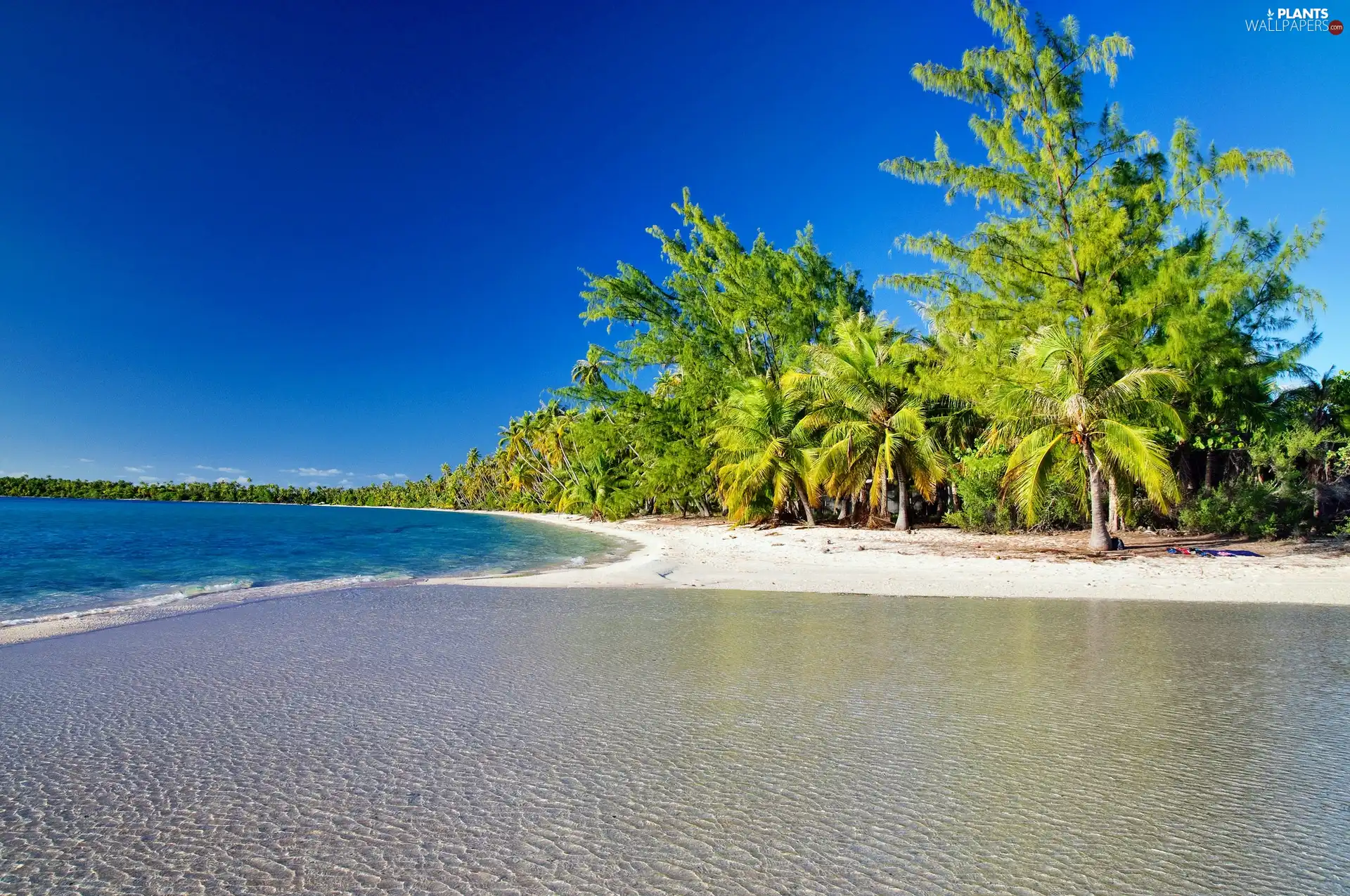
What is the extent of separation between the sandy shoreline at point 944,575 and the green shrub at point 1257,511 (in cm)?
76

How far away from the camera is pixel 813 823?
210 centimetres

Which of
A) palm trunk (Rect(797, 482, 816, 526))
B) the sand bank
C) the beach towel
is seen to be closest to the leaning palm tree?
the beach towel

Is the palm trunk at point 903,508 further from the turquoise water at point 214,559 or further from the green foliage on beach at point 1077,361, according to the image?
the turquoise water at point 214,559

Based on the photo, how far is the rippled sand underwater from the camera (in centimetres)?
187

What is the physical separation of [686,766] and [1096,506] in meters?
12.1

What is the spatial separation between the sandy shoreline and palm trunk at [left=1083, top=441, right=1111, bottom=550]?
317 mm

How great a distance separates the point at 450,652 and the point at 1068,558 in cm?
1018

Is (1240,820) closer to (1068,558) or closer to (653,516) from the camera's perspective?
(1068,558)

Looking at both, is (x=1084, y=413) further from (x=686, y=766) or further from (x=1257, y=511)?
(x=686, y=766)

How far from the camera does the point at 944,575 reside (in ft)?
31.4

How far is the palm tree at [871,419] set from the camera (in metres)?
19.4

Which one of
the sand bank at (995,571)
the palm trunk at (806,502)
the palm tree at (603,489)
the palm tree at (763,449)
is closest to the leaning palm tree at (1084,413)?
the sand bank at (995,571)

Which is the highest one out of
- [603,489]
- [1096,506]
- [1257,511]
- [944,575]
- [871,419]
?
[871,419]

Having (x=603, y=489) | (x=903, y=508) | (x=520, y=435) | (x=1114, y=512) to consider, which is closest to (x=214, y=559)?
(x=903, y=508)
